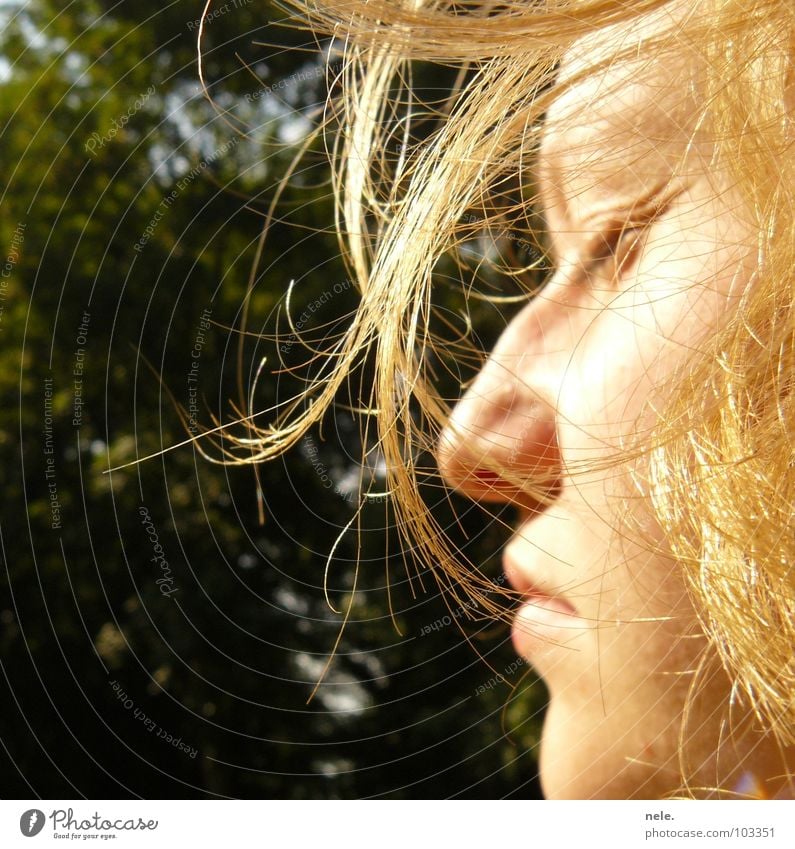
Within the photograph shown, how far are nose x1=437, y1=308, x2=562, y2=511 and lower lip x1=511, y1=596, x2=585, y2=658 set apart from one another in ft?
0.18

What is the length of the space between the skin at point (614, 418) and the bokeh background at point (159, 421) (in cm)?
24

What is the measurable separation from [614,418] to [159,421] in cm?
44

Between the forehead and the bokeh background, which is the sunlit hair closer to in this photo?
the forehead

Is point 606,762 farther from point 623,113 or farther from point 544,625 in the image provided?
point 623,113

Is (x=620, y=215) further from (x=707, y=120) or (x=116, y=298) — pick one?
(x=116, y=298)

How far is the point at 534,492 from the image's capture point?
430mm

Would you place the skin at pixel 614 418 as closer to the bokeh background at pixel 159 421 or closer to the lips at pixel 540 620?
the lips at pixel 540 620

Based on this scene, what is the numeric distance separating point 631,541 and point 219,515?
409 millimetres

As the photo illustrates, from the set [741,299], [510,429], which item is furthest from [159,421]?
[741,299]

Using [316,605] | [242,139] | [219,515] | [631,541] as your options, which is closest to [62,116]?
[242,139]

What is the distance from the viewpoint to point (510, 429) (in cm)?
43

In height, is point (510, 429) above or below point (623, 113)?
below

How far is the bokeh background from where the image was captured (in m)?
0.67

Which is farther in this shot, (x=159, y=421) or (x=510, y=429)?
(x=159, y=421)
